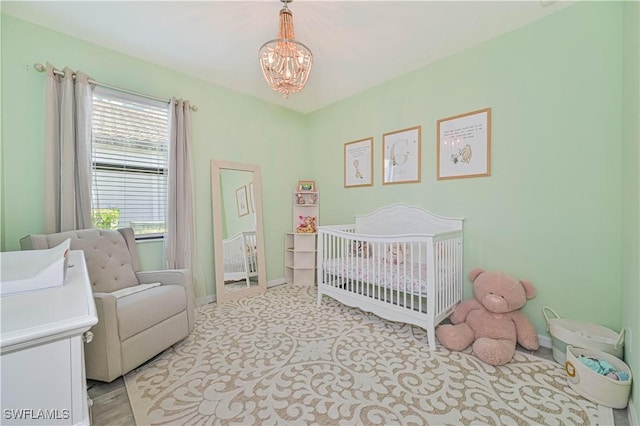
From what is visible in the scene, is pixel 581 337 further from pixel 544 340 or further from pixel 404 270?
pixel 404 270

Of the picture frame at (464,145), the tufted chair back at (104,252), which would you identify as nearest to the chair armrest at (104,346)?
the tufted chair back at (104,252)

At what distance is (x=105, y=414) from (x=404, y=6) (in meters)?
3.05

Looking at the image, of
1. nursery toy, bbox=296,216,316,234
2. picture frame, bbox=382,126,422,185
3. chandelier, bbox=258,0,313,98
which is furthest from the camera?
nursery toy, bbox=296,216,316,234

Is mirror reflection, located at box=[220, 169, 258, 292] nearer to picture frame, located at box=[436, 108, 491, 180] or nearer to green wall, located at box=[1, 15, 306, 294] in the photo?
green wall, located at box=[1, 15, 306, 294]

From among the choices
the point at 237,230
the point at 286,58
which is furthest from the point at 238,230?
the point at 286,58

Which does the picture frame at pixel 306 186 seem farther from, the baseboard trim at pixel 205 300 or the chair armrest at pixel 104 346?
the chair armrest at pixel 104 346

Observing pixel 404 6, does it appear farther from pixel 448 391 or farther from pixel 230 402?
pixel 230 402

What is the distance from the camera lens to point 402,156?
2.79m

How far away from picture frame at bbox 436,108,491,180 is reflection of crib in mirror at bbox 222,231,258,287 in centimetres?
227

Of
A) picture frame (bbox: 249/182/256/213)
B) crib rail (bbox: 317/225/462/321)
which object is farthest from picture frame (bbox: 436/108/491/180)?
picture frame (bbox: 249/182/256/213)

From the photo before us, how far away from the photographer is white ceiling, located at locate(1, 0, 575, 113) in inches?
71.8

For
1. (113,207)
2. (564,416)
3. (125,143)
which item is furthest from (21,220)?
(564,416)

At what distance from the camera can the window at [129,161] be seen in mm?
2262

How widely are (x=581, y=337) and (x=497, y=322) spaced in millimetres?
432
